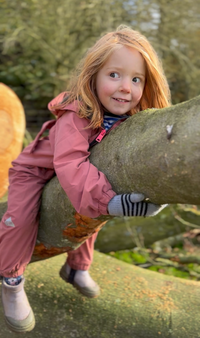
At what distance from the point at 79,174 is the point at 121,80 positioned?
0.47m

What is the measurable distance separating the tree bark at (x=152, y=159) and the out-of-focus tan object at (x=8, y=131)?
4.88 ft

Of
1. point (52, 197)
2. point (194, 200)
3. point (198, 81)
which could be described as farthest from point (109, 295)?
point (198, 81)

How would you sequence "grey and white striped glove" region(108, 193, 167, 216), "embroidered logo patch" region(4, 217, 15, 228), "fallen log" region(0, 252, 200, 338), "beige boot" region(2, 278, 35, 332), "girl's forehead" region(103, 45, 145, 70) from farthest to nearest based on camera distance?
"fallen log" region(0, 252, 200, 338) < "beige boot" region(2, 278, 35, 332) < "embroidered logo patch" region(4, 217, 15, 228) < "girl's forehead" region(103, 45, 145, 70) < "grey and white striped glove" region(108, 193, 167, 216)

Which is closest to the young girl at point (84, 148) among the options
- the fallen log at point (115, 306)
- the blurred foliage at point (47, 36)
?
the fallen log at point (115, 306)

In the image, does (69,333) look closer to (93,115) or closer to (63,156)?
(63,156)

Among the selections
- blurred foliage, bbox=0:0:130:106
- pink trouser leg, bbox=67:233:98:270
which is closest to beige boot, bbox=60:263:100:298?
pink trouser leg, bbox=67:233:98:270

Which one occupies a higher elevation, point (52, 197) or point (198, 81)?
point (52, 197)

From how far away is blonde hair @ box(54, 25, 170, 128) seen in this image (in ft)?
5.09

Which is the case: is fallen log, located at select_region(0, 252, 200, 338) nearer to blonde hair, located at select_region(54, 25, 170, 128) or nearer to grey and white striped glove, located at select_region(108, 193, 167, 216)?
grey and white striped glove, located at select_region(108, 193, 167, 216)

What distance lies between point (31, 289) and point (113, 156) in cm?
147

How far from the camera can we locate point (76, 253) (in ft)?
7.98

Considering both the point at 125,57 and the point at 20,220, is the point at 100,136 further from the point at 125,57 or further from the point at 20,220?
the point at 20,220

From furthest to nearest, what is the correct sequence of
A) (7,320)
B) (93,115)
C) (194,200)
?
(7,320)
(93,115)
(194,200)

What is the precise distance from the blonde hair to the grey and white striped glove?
1.29ft
